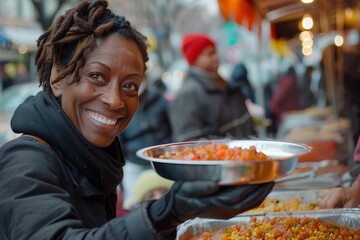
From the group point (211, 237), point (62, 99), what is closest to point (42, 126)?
point (62, 99)

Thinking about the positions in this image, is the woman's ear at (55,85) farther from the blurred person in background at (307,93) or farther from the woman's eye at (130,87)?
the blurred person in background at (307,93)

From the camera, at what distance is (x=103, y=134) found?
2.10m

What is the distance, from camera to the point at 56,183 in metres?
1.84

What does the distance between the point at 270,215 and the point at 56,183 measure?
59.1 inches

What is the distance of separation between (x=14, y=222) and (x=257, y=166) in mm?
775

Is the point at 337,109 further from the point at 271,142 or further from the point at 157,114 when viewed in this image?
the point at 271,142

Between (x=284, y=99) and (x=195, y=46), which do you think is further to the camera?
(x=284, y=99)

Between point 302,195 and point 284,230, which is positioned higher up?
point 284,230

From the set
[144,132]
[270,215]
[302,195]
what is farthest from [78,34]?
[144,132]

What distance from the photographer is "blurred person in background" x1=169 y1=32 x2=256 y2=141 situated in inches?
226

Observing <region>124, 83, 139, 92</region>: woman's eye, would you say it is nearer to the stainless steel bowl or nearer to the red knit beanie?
the stainless steel bowl

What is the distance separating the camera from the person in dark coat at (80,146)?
165cm

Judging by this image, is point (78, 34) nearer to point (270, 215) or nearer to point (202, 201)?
point (202, 201)

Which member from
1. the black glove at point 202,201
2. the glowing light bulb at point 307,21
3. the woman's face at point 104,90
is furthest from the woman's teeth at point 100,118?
the glowing light bulb at point 307,21
